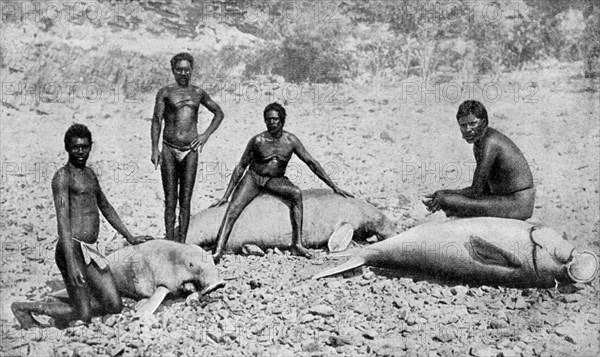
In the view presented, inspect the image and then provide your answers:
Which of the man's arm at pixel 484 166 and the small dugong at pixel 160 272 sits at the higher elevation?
the man's arm at pixel 484 166

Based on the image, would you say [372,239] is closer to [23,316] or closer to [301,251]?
[301,251]

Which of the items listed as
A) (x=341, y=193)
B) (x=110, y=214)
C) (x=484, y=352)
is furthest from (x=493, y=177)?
(x=110, y=214)

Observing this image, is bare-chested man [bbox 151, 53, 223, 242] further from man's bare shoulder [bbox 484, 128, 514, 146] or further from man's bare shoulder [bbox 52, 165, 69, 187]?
man's bare shoulder [bbox 484, 128, 514, 146]

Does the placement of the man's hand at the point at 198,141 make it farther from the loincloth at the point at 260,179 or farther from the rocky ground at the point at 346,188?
the rocky ground at the point at 346,188

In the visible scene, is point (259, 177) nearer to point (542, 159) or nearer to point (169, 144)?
point (169, 144)

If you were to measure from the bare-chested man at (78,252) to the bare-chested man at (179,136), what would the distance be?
62cm

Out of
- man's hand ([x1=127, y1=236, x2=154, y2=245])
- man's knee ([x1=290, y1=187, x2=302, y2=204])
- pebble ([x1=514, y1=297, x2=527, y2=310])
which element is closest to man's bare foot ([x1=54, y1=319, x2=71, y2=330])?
man's hand ([x1=127, y1=236, x2=154, y2=245])

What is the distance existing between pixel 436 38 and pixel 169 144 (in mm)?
2349

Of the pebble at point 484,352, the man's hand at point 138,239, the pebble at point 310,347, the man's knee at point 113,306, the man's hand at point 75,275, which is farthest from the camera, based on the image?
the man's hand at point 138,239

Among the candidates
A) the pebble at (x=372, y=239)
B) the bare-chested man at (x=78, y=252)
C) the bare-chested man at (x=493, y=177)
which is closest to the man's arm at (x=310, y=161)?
the pebble at (x=372, y=239)

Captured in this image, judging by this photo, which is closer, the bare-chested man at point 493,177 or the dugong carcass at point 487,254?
the dugong carcass at point 487,254

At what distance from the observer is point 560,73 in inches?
256

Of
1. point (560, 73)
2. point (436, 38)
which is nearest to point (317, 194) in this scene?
point (436, 38)

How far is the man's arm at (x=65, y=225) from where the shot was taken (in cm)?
504
